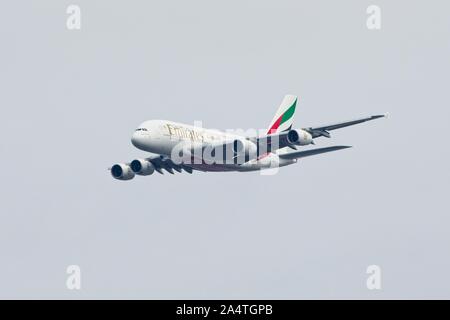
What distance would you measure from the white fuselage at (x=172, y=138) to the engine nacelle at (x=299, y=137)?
5.51 metres

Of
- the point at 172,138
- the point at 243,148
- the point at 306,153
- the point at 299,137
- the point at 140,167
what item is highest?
the point at 172,138

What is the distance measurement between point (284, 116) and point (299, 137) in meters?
15.9

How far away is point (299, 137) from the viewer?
268 ft

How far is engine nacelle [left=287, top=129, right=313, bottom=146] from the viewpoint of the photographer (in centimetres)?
8169

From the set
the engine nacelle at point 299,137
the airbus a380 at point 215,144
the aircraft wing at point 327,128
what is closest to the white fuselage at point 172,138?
the airbus a380 at point 215,144

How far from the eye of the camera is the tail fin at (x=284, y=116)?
316 feet

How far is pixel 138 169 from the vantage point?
8869 cm

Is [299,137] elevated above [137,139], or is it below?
below

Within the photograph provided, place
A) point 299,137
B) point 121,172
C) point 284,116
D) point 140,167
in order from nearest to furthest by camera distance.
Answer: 1. point 299,137
2. point 140,167
3. point 121,172
4. point 284,116

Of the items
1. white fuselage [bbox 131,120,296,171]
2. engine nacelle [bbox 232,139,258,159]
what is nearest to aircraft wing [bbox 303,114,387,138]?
engine nacelle [bbox 232,139,258,159]

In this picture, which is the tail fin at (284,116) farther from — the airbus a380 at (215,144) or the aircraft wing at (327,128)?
the aircraft wing at (327,128)

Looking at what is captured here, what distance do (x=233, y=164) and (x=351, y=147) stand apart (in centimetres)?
1058

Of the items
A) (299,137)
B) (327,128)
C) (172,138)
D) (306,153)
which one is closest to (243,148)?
(299,137)

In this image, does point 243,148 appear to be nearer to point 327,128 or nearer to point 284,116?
point 327,128
